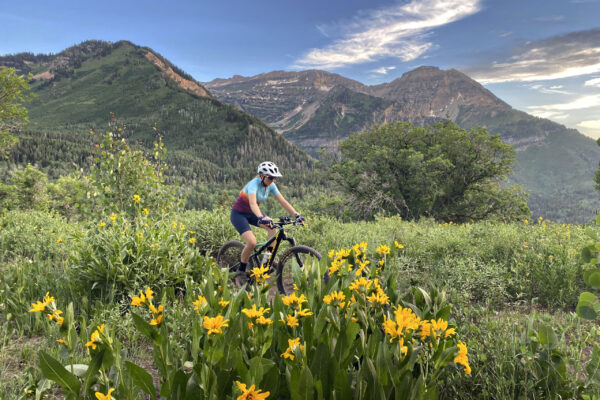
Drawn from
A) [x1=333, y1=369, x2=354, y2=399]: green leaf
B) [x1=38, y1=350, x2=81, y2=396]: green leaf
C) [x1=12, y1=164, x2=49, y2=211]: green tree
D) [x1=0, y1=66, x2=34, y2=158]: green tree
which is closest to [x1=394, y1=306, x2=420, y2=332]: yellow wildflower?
[x1=333, y1=369, x2=354, y2=399]: green leaf

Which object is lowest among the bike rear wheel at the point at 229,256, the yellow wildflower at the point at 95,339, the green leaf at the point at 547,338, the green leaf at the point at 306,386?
the bike rear wheel at the point at 229,256

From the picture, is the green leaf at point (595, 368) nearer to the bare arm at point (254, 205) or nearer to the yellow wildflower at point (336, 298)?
the yellow wildflower at point (336, 298)

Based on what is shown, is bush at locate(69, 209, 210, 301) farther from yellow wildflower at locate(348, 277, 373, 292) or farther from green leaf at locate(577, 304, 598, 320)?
green leaf at locate(577, 304, 598, 320)

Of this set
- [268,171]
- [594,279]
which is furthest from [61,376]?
[268,171]

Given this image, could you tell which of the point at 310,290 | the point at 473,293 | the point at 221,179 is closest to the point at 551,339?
the point at 310,290

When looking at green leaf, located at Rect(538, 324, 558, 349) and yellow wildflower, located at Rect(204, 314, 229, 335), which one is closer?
yellow wildflower, located at Rect(204, 314, 229, 335)

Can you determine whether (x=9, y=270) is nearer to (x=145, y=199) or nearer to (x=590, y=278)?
(x=145, y=199)

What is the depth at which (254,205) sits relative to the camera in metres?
5.21

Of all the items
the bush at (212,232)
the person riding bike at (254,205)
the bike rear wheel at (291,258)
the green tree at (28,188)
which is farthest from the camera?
the green tree at (28,188)

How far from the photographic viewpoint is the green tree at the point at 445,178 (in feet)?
75.3

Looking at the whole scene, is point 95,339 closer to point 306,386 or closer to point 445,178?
point 306,386

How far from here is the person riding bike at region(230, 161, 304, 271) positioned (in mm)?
5340

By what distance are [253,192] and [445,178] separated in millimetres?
23701

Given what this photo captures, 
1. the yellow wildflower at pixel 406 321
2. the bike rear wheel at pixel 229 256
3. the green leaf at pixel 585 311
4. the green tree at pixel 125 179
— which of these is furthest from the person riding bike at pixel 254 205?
the green leaf at pixel 585 311
